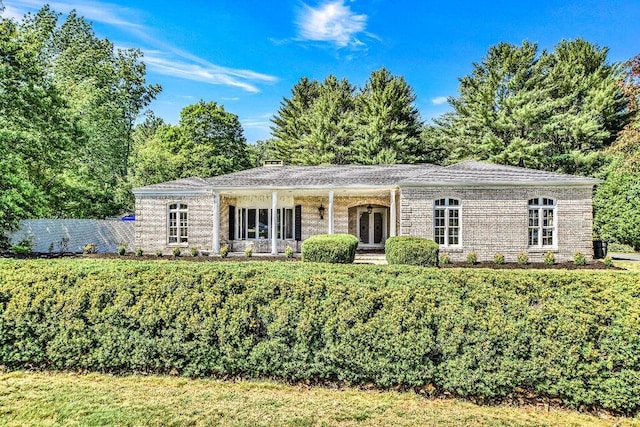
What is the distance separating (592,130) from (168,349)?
1265 inches

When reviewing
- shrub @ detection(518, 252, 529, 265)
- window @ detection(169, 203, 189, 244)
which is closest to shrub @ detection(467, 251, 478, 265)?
shrub @ detection(518, 252, 529, 265)

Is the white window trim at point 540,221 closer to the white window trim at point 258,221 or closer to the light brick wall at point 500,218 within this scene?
the light brick wall at point 500,218

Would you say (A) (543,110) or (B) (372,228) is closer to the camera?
(B) (372,228)

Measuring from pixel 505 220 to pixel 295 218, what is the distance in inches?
377

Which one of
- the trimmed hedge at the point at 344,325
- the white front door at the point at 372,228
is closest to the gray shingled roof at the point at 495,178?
the white front door at the point at 372,228

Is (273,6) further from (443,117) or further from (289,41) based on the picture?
(443,117)

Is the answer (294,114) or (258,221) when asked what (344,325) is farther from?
(294,114)

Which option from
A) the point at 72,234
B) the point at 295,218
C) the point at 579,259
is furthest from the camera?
the point at 295,218

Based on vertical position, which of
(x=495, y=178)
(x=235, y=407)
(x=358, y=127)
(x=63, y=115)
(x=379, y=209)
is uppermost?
(x=358, y=127)

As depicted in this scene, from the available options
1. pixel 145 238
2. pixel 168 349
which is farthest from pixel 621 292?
pixel 145 238

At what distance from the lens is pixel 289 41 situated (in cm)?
2211

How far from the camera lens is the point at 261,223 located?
62.6 ft

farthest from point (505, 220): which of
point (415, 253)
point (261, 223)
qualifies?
point (261, 223)

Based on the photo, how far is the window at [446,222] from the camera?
1533cm
